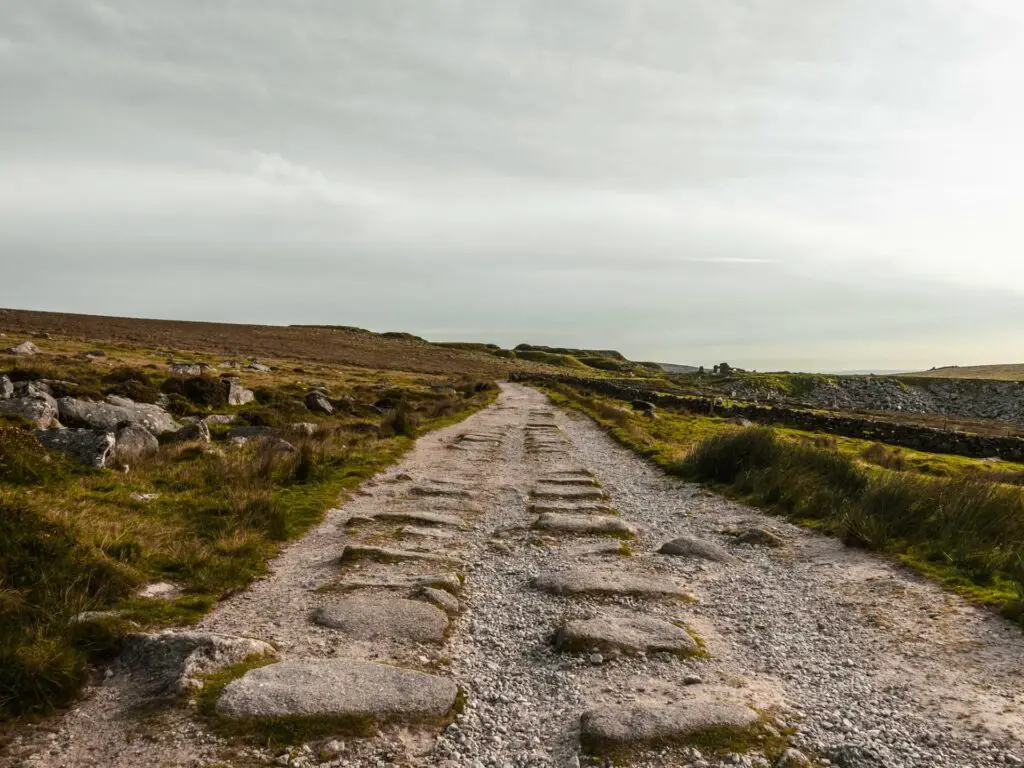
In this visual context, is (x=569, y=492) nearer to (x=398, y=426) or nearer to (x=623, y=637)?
(x=623, y=637)

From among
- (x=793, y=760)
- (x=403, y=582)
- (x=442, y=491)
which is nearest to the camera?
(x=793, y=760)

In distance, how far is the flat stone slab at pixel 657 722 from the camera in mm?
4383

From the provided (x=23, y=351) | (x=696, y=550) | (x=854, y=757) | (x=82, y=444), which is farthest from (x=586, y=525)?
(x=23, y=351)

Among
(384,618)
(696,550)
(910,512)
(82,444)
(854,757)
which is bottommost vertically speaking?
(384,618)

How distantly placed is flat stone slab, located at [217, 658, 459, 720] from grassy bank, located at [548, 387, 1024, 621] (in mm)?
6136

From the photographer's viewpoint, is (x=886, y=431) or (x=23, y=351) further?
(x=23, y=351)

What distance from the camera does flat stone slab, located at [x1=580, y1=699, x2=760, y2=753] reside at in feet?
14.4

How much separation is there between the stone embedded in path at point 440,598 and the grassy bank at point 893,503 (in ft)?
19.1

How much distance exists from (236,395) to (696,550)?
19.9m

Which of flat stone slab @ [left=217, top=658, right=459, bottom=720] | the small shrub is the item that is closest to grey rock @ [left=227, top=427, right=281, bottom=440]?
the small shrub

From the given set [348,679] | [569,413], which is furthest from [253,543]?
[569,413]

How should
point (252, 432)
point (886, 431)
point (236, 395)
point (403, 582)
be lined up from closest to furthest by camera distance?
1. point (403, 582)
2. point (252, 432)
3. point (236, 395)
4. point (886, 431)

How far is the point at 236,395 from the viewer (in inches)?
955

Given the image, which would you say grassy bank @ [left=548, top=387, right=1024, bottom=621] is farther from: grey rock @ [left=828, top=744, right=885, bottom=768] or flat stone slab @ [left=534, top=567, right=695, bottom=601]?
grey rock @ [left=828, top=744, right=885, bottom=768]
